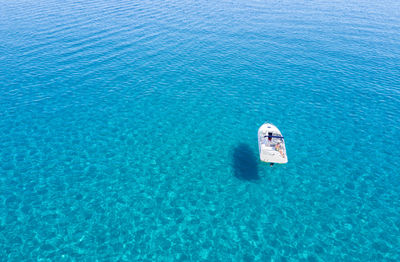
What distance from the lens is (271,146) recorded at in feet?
85.7

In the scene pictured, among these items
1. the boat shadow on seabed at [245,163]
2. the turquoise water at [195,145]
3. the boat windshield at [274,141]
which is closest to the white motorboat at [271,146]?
the boat windshield at [274,141]

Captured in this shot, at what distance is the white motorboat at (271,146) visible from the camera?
81.4 ft

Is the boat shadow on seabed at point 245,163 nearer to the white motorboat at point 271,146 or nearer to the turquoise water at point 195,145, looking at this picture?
the turquoise water at point 195,145

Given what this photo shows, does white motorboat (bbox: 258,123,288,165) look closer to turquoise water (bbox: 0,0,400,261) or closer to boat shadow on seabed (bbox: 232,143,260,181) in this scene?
boat shadow on seabed (bbox: 232,143,260,181)

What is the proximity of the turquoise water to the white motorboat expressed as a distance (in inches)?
106

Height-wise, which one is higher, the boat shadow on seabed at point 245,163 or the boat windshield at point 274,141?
the boat windshield at point 274,141

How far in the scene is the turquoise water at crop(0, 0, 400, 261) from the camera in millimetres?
21047

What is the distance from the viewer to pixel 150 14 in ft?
242

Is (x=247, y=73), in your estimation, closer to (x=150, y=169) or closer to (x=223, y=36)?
(x=223, y=36)

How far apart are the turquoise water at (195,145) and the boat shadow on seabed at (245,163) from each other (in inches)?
7.0

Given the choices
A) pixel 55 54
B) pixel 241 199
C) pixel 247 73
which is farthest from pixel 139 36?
pixel 241 199

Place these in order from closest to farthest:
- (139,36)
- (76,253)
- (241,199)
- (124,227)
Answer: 1. (76,253)
2. (124,227)
3. (241,199)
4. (139,36)

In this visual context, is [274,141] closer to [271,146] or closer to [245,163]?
[271,146]

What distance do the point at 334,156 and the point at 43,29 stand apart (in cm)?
6830
